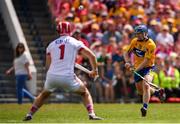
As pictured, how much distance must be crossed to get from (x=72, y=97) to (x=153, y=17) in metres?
4.72

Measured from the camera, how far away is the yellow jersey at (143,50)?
2067 centimetres

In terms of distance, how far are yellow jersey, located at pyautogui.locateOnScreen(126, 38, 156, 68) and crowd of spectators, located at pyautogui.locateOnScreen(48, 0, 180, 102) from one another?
8.36 m

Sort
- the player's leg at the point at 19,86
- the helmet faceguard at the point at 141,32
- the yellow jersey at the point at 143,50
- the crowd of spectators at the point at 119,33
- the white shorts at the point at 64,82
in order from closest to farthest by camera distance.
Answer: the white shorts at the point at 64,82, the helmet faceguard at the point at 141,32, the yellow jersey at the point at 143,50, the player's leg at the point at 19,86, the crowd of spectators at the point at 119,33

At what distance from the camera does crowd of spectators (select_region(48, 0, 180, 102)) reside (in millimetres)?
30469

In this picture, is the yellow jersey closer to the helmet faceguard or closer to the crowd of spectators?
the helmet faceguard

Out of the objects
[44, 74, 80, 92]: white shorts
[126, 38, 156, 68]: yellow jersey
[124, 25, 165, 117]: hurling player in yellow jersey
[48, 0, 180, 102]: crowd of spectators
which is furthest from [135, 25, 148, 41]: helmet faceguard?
[48, 0, 180, 102]: crowd of spectators

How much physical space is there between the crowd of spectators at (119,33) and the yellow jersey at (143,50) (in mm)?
8362

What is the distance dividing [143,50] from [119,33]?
10936 millimetres

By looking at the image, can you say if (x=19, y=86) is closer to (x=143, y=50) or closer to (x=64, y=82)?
(x=143, y=50)

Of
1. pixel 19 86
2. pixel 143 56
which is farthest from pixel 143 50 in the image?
pixel 19 86

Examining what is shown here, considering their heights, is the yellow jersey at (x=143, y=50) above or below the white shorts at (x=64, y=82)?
above

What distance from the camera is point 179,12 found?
34188mm

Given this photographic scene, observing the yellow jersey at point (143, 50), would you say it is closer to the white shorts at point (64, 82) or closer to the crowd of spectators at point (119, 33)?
the white shorts at point (64, 82)

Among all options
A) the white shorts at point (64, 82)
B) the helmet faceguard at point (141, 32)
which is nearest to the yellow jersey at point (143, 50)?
the helmet faceguard at point (141, 32)
